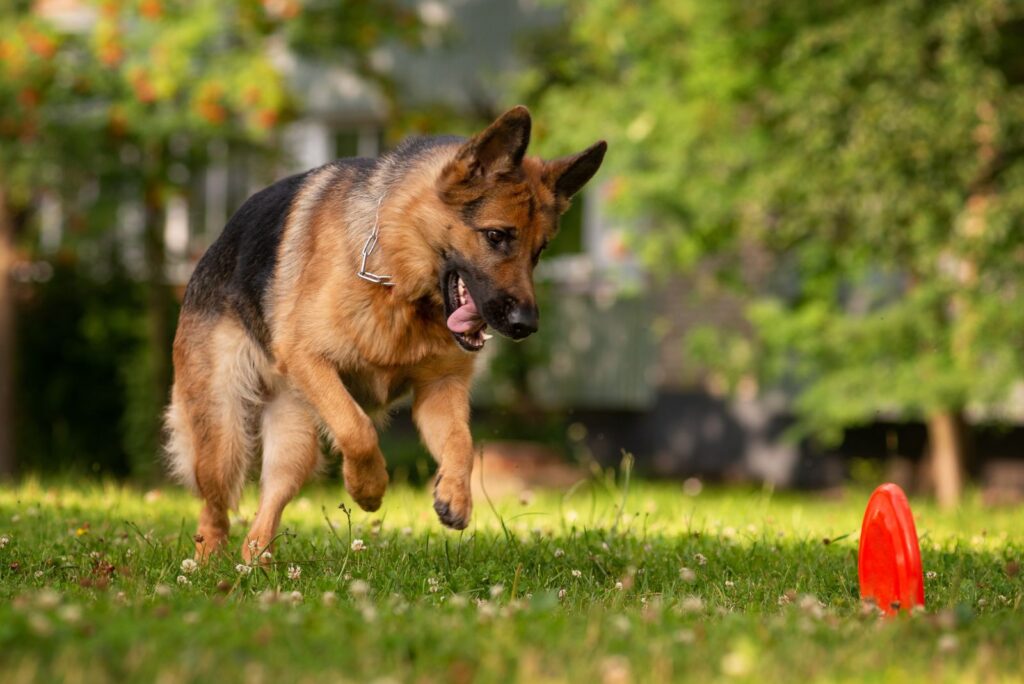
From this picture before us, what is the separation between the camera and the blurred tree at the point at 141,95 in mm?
11758

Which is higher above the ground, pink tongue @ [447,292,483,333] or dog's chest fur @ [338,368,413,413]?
pink tongue @ [447,292,483,333]

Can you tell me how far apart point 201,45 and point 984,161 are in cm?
717

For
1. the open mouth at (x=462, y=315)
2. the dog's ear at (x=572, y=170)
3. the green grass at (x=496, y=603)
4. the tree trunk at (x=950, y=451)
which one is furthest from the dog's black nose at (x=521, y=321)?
the tree trunk at (x=950, y=451)

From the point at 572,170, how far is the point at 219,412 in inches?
78.3

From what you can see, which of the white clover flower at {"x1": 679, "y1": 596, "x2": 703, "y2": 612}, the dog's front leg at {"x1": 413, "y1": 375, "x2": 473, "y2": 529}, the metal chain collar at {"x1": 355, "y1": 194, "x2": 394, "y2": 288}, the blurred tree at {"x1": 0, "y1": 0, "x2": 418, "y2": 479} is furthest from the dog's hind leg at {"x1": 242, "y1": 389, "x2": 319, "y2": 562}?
the blurred tree at {"x1": 0, "y1": 0, "x2": 418, "y2": 479}

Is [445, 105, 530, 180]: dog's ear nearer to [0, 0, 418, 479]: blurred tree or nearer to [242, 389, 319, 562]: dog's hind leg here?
[242, 389, 319, 562]: dog's hind leg

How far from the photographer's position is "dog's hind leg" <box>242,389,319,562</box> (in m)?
5.77

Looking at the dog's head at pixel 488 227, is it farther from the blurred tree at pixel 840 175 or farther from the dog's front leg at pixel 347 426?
the blurred tree at pixel 840 175

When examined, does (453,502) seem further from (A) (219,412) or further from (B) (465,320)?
(A) (219,412)

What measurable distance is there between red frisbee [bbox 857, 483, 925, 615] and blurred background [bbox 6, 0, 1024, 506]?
14.7ft

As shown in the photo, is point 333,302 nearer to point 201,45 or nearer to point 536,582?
point 536,582

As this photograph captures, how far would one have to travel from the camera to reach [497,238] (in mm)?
5234

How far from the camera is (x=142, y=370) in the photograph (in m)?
13.9

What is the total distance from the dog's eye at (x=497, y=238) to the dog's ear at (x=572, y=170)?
1.52 ft
